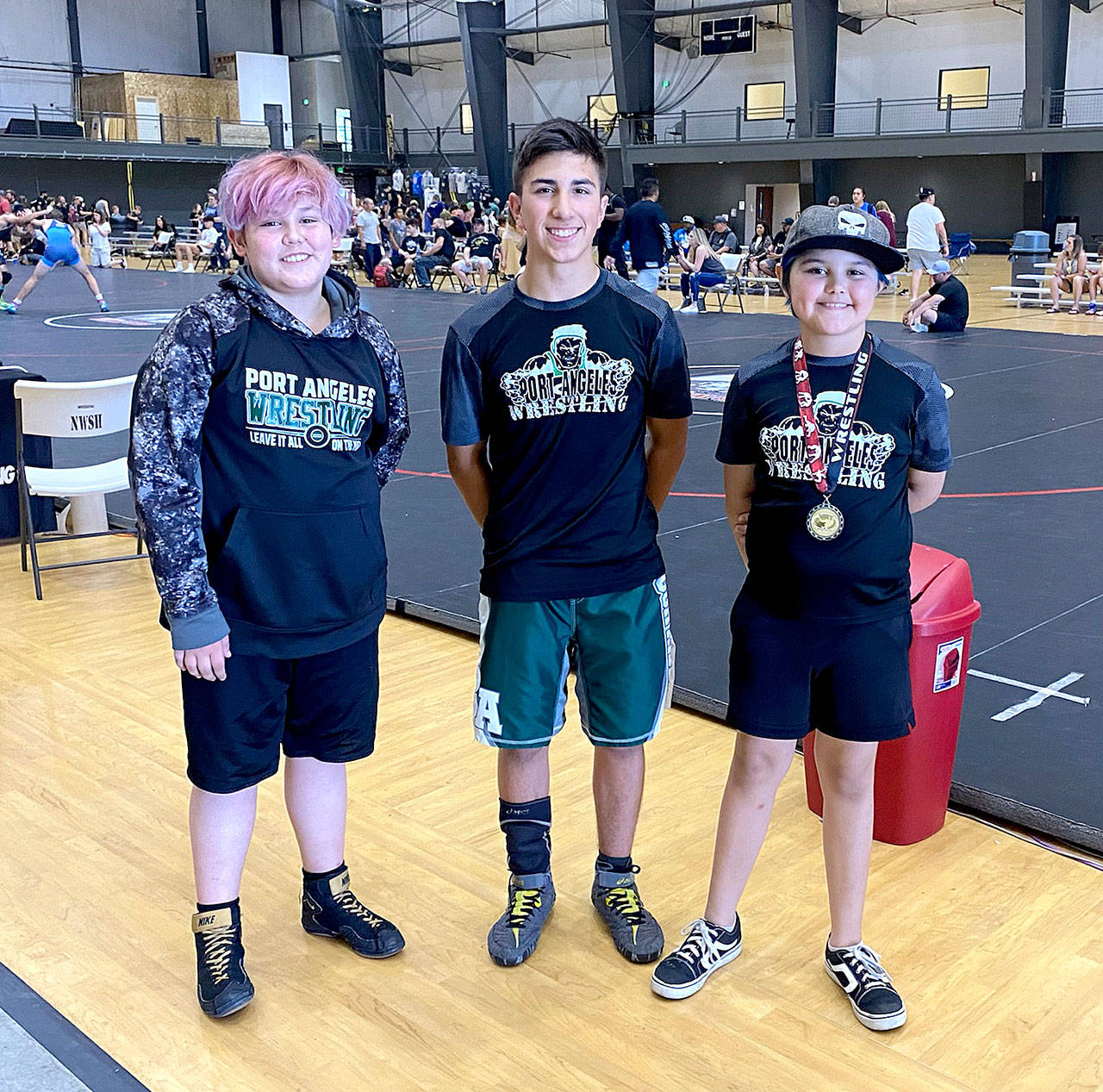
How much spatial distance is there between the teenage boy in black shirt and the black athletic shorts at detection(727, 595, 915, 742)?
→ 0.90ft

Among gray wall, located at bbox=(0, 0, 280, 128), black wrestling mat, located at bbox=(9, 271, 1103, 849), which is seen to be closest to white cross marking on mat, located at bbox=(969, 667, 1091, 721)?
black wrestling mat, located at bbox=(9, 271, 1103, 849)

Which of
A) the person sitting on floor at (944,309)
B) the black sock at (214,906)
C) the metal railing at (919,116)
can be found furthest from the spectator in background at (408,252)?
the black sock at (214,906)

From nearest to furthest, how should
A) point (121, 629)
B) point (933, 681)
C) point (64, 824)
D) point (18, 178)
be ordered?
point (933, 681) → point (64, 824) → point (121, 629) → point (18, 178)

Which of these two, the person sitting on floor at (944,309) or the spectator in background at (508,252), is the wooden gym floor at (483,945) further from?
the spectator in background at (508,252)

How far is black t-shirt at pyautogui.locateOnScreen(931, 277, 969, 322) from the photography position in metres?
14.1

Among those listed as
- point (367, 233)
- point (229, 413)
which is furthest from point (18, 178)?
point (229, 413)

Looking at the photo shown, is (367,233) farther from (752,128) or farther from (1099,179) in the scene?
(1099,179)

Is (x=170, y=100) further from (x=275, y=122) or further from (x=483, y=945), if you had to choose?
(x=483, y=945)

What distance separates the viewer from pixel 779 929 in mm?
2869

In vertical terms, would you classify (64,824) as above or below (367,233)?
below

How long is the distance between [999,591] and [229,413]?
369cm

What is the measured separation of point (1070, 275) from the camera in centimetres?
1778

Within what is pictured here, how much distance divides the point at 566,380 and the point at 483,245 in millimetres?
21976

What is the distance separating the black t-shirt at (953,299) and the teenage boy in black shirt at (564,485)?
488 inches
